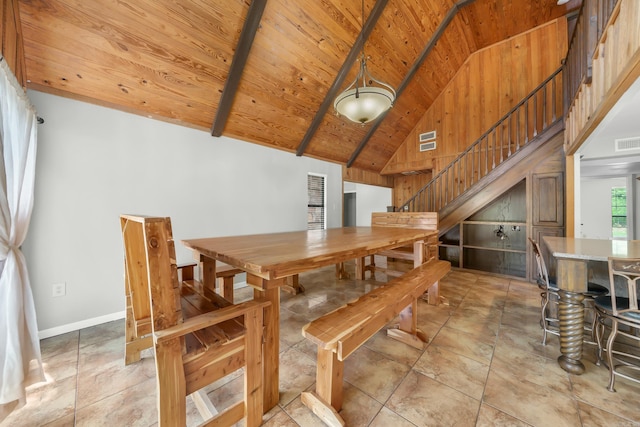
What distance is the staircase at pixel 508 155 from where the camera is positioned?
342 cm

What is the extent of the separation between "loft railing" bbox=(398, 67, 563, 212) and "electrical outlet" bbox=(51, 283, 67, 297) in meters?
5.23

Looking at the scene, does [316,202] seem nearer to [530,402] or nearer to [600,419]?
[530,402]

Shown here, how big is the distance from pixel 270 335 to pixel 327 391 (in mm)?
437

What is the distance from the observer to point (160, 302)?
0.92m

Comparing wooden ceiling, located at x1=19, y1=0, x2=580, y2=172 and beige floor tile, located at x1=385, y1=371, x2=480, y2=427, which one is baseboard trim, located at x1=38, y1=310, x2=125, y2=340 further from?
beige floor tile, located at x1=385, y1=371, x2=480, y2=427

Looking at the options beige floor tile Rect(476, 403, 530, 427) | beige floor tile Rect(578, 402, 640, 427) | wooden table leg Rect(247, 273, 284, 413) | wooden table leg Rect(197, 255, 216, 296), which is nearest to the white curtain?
wooden table leg Rect(197, 255, 216, 296)

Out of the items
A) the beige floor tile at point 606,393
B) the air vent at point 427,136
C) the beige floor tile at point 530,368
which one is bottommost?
the beige floor tile at point 530,368

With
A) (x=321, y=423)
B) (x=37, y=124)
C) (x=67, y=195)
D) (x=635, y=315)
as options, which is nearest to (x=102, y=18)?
(x=37, y=124)

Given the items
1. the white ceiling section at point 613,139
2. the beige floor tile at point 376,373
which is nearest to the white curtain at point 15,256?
the beige floor tile at point 376,373

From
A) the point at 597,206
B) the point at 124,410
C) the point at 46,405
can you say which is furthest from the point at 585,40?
the point at 597,206

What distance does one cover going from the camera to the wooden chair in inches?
35.0

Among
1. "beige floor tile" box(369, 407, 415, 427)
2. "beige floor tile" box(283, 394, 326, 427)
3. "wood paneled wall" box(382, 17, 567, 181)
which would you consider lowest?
"beige floor tile" box(283, 394, 326, 427)

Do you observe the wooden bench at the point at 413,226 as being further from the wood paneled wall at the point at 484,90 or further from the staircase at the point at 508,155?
the wood paneled wall at the point at 484,90

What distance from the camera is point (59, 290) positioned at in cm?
213
